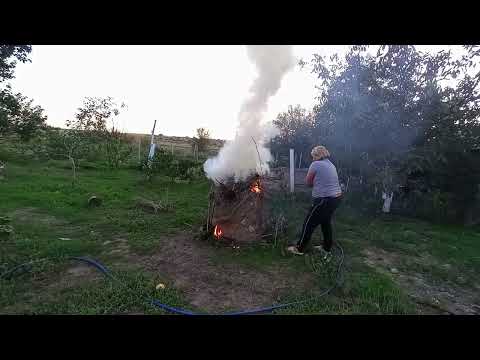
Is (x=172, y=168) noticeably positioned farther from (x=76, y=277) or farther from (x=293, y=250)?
(x=76, y=277)

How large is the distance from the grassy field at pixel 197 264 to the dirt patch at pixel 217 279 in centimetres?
1

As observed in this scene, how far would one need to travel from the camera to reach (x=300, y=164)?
1270 cm

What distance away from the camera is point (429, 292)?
12.9 feet

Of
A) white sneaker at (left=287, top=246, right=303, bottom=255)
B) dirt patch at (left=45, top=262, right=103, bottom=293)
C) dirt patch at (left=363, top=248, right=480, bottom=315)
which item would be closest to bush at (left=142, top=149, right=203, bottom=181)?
white sneaker at (left=287, top=246, right=303, bottom=255)

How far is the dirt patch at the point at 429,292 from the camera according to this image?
3.50 m

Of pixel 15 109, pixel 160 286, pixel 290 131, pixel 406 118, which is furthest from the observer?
pixel 290 131

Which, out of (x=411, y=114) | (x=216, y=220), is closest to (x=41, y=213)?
(x=216, y=220)

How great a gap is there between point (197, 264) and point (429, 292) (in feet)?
11.2

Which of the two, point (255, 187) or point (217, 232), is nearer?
point (217, 232)

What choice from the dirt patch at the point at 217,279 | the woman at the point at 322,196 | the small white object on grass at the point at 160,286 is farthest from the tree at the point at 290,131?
the small white object on grass at the point at 160,286

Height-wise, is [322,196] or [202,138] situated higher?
[202,138]

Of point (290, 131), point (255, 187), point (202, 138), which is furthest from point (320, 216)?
point (202, 138)

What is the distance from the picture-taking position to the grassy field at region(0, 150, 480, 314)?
3.29 metres
